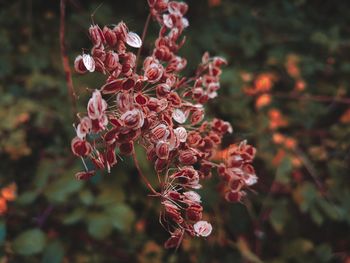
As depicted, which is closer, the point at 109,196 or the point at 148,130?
the point at 148,130

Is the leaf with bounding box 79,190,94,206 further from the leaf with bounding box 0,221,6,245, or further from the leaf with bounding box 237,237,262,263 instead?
the leaf with bounding box 237,237,262,263

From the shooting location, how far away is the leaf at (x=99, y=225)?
4.36 feet

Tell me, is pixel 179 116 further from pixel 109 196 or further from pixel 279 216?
pixel 279 216

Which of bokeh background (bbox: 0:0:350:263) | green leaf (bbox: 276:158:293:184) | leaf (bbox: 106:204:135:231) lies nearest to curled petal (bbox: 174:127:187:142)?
bokeh background (bbox: 0:0:350:263)

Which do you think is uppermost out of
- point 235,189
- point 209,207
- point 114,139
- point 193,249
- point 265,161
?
point 114,139

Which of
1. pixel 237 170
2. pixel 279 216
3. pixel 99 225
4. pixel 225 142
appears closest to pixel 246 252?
pixel 279 216

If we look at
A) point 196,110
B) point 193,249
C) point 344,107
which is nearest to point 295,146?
point 344,107

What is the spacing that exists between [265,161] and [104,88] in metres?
0.95

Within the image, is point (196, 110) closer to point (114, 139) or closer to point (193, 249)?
point (114, 139)

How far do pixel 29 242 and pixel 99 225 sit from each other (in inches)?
7.1

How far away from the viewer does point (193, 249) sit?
151cm

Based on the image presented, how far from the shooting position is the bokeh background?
1395mm

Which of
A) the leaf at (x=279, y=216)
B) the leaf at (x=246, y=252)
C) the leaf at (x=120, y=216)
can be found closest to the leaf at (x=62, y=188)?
the leaf at (x=120, y=216)

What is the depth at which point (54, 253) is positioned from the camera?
1314mm
